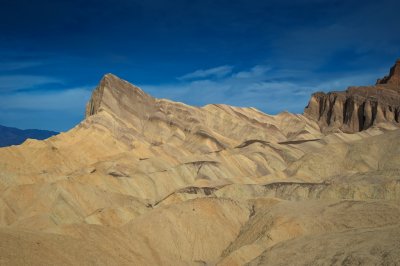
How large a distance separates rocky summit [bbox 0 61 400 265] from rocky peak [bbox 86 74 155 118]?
0.21 metres

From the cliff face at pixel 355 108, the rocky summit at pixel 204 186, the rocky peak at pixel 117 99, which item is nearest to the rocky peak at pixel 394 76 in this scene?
the cliff face at pixel 355 108

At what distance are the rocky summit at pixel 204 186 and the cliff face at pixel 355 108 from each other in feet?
0.81

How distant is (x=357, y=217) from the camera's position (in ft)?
101

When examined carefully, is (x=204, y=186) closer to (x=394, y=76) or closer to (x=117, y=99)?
(x=117, y=99)

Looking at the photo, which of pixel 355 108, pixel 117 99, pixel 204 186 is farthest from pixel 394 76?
pixel 204 186

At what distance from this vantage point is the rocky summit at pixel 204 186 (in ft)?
82.5

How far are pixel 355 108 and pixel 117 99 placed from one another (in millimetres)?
46185

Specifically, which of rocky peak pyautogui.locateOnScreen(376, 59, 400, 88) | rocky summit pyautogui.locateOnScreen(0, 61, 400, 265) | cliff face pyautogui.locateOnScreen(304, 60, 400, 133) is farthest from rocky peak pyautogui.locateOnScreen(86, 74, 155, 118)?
rocky peak pyautogui.locateOnScreen(376, 59, 400, 88)

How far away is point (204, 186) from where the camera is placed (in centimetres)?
5238

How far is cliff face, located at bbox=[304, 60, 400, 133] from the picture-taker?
92.8 m

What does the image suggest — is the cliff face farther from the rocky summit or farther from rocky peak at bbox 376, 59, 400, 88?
rocky peak at bbox 376, 59, 400, 88

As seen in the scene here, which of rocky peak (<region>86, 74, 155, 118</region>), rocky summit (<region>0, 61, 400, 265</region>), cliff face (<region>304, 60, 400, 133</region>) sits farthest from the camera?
cliff face (<region>304, 60, 400, 133</region>)

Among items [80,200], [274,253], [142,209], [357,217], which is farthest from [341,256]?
[80,200]

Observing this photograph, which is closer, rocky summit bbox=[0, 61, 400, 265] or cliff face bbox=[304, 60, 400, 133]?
rocky summit bbox=[0, 61, 400, 265]
